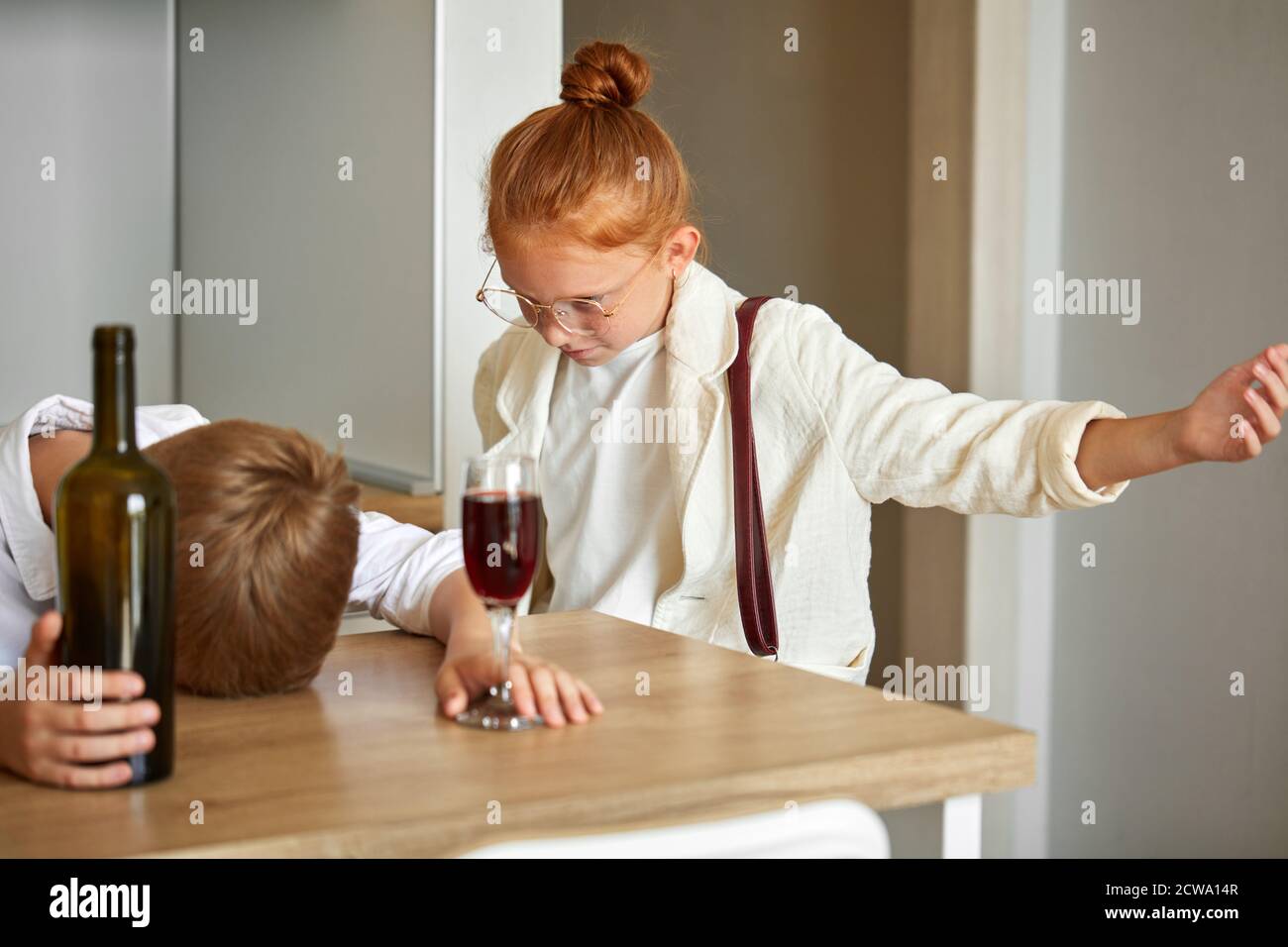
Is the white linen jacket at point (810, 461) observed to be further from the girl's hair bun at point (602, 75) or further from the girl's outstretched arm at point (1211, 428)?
the girl's hair bun at point (602, 75)

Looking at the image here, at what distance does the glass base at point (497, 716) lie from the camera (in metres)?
0.97

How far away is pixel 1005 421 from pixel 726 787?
2.79 feet

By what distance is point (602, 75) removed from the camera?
176 centimetres

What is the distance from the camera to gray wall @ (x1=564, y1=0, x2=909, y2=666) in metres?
3.22

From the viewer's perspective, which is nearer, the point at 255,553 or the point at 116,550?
the point at 116,550

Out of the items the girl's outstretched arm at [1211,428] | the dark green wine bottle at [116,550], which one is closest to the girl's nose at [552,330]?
the girl's outstretched arm at [1211,428]

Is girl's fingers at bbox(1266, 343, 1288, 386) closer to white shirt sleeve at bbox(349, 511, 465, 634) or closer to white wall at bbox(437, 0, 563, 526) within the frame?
white shirt sleeve at bbox(349, 511, 465, 634)

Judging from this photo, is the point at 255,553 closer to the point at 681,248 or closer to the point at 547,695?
the point at 547,695

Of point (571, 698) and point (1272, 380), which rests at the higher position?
point (1272, 380)

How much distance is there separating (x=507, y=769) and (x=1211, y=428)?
836mm

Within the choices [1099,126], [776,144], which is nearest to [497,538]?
[1099,126]

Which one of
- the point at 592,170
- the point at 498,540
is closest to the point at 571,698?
the point at 498,540

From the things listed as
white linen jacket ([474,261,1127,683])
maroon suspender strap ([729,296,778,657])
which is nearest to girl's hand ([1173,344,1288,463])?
white linen jacket ([474,261,1127,683])

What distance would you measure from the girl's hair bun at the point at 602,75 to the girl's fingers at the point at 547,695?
0.96m
